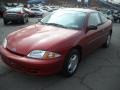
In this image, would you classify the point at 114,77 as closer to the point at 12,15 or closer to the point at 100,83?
the point at 100,83

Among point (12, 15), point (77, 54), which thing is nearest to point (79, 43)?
point (77, 54)

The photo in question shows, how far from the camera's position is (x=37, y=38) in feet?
15.6

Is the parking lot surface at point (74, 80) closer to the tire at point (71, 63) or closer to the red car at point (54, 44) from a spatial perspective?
the tire at point (71, 63)

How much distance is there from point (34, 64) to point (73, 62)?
1.18m

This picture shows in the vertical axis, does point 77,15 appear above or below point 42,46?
above

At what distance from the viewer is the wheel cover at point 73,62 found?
16.2 feet

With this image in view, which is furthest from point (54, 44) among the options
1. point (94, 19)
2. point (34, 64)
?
point (94, 19)

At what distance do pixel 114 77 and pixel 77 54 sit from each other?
3.39 ft

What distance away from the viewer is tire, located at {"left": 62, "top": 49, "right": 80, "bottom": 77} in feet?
15.5

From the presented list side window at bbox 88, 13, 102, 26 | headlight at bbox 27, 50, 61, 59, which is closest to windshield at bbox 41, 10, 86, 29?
side window at bbox 88, 13, 102, 26

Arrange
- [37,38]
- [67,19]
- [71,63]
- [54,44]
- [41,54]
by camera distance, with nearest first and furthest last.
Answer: [41,54] < [54,44] < [37,38] < [71,63] < [67,19]

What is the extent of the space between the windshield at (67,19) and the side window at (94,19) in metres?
0.21

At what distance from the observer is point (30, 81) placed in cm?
465

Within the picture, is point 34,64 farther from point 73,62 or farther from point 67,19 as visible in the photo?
point 67,19
